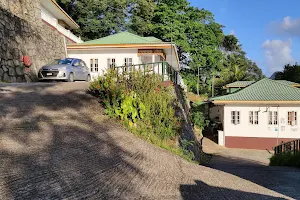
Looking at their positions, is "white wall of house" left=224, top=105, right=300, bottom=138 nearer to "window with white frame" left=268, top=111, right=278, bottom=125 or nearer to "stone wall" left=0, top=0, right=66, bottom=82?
"window with white frame" left=268, top=111, right=278, bottom=125

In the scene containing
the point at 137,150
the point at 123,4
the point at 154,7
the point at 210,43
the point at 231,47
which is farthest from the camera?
the point at 231,47

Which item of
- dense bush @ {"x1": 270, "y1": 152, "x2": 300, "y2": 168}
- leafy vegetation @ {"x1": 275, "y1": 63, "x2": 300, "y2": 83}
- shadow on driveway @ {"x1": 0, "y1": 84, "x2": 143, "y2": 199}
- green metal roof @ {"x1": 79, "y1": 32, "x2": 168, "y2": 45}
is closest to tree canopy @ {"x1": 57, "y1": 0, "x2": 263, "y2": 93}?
leafy vegetation @ {"x1": 275, "y1": 63, "x2": 300, "y2": 83}

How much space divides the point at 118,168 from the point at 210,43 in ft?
134

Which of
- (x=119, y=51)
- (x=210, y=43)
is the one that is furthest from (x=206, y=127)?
(x=210, y=43)

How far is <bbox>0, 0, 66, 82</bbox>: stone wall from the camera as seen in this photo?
1764 centimetres

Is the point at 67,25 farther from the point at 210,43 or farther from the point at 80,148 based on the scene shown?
the point at 80,148

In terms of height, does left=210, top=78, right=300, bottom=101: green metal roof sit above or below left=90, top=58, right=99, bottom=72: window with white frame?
below

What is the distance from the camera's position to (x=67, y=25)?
33656 millimetres

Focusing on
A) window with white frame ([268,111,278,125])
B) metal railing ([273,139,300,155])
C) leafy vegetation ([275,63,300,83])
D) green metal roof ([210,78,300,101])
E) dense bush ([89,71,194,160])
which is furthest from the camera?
leafy vegetation ([275,63,300,83])

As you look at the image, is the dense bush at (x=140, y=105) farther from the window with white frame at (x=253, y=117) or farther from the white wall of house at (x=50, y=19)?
the white wall of house at (x=50, y=19)

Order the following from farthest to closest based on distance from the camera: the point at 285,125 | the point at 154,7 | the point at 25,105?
the point at 154,7 < the point at 285,125 < the point at 25,105

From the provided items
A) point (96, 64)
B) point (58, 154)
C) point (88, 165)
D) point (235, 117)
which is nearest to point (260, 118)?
point (235, 117)

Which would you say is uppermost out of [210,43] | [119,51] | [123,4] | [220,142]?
[123,4]

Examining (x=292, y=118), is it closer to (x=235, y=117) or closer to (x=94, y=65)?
(x=235, y=117)
